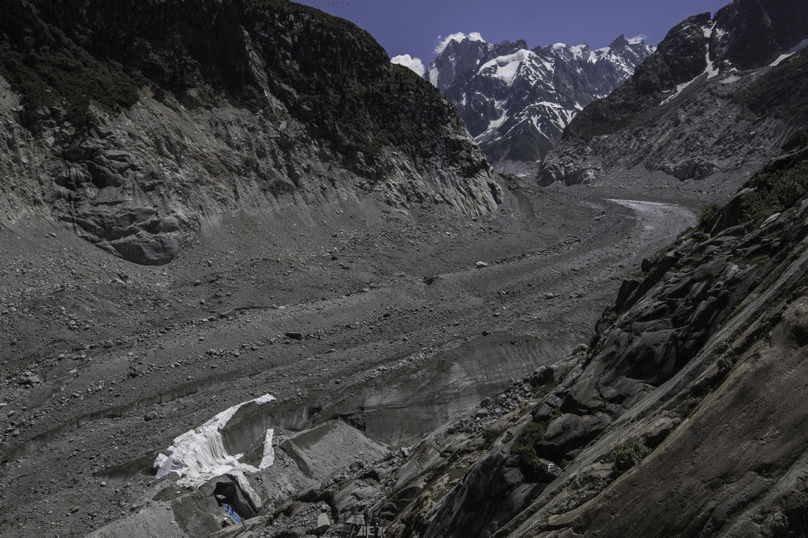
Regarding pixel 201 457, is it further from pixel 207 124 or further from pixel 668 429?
pixel 207 124

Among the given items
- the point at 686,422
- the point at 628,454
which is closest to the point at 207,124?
the point at 628,454

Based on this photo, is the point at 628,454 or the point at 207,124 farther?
the point at 207,124

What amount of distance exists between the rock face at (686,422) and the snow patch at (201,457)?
32.8 feet

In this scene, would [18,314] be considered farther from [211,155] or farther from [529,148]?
[529,148]

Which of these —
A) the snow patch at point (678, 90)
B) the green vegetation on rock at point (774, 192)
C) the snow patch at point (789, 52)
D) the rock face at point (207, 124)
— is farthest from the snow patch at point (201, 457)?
Answer: the snow patch at point (789, 52)

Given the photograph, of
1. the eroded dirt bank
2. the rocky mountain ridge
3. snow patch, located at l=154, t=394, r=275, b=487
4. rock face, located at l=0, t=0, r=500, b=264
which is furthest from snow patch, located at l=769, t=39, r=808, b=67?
snow patch, located at l=154, t=394, r=275, b=487

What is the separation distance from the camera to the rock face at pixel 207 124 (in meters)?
32.7

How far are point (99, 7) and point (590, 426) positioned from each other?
1847 inches

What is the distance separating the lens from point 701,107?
352 ft

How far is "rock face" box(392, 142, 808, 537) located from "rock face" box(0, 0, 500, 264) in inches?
1199

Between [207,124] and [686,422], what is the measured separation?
42.9 meters

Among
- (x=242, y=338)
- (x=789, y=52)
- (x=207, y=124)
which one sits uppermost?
(x=789, y=52)

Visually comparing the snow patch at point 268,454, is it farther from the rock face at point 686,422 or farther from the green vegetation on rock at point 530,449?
the green vegetation on rock at point 530,449

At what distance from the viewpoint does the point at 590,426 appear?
959 centimetres
